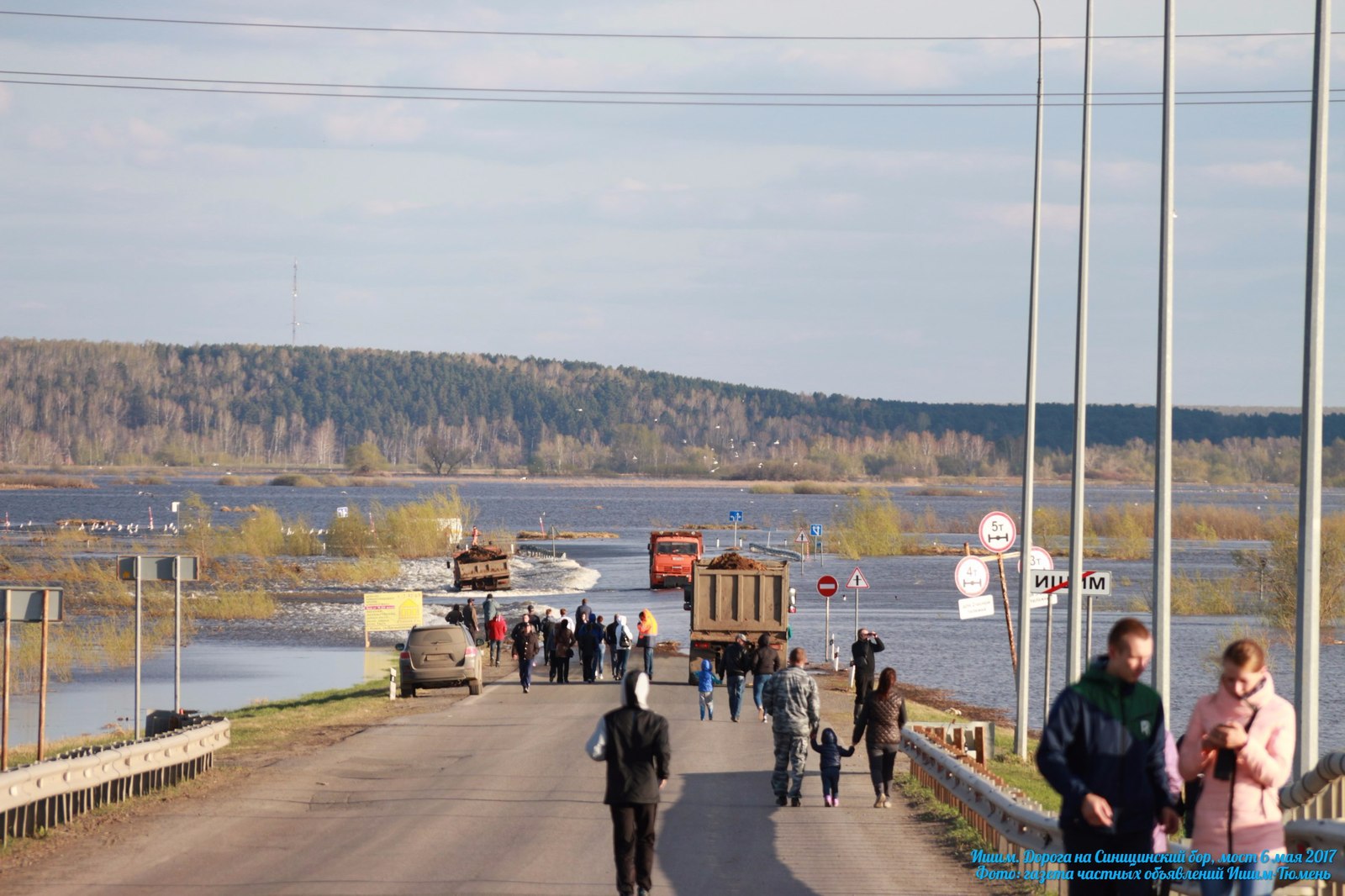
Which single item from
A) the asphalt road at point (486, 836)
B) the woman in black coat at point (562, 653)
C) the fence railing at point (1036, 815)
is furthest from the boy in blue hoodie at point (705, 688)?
the woman in black coat at point (562, 653)

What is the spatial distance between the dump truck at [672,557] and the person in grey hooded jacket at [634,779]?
6000 centimetres

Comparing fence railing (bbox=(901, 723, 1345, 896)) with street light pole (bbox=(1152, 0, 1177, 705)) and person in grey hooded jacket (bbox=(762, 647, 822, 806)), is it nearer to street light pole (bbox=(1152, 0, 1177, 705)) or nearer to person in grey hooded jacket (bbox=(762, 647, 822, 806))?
person in grey hooded jacket (bbox=(762, 647, 822, 806))

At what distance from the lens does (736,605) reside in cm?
3741

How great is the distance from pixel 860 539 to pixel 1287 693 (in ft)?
207

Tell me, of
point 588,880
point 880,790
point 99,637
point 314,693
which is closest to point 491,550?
point 99,637

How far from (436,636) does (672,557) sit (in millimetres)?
41121

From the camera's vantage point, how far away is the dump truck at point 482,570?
65562 mm

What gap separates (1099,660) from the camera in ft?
23.9

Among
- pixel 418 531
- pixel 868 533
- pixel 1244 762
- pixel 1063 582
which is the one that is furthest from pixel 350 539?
pixel 1244 762

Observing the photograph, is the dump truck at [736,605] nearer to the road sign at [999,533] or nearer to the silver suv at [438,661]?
the silver suv at [438,661]

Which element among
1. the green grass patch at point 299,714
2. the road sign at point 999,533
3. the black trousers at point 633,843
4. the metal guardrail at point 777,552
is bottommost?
the metal guardrail at point 777,552

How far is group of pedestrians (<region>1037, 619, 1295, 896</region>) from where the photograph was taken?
7.12m

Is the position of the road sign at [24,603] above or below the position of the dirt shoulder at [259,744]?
above

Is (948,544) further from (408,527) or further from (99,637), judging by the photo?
(99,637)
